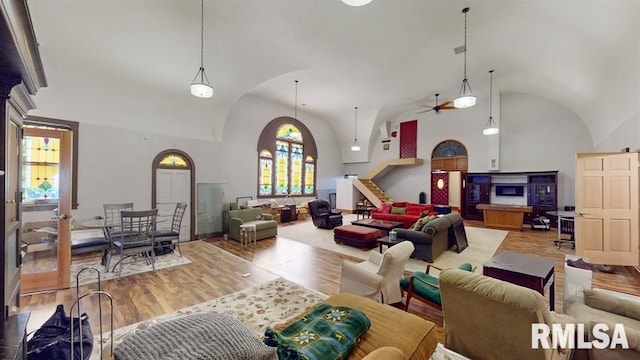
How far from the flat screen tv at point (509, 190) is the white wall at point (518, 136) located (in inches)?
26.2

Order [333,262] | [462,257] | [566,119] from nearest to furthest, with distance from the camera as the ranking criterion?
[333,262] < [462,257] < [566,119]

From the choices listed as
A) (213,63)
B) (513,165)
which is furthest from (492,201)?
(213,63)

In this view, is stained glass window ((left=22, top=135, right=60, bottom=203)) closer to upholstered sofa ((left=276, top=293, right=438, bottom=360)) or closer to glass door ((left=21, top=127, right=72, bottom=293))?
glass door ((left=21, top=127, right=72, bottom=293))

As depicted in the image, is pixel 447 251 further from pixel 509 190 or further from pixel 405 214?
pixel 509 190

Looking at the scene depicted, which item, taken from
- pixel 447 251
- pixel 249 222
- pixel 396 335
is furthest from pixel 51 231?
pixel 447 251

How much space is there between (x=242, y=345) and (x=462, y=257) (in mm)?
5320

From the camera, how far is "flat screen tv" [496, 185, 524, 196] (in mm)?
9016

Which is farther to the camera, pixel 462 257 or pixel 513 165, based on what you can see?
pixel 513 165

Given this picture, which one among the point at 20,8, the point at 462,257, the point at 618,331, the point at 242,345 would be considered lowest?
the point at 462,257

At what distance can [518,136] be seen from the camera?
30.2 ft

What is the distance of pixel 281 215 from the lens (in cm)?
938

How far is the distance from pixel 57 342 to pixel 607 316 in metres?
4.26

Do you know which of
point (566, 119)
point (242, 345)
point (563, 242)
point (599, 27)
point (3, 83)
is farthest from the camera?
point (566, 119)

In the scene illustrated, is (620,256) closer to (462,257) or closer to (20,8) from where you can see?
(462,257)
